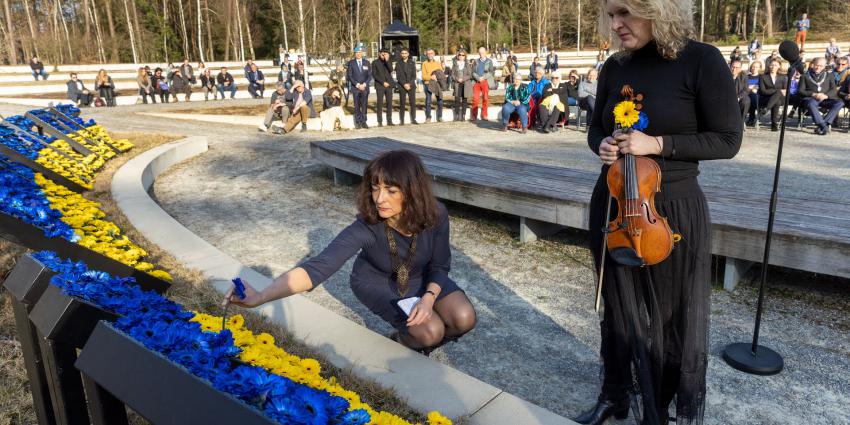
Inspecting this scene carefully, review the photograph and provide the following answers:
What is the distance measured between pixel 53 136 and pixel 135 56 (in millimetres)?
36057

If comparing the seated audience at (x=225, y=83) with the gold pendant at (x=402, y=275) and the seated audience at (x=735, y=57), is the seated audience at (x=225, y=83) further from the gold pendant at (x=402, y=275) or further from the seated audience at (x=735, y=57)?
the gold pendant at (x=402, y=275)

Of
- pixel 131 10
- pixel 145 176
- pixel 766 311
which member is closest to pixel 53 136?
pixel 145 176

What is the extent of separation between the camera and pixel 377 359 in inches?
113

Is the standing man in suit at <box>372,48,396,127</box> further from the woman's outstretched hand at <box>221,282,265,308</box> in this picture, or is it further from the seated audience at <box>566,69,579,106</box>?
the woman's outstretched hand at <box>221,282,265,308</box>

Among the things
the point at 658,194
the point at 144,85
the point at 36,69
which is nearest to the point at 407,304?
the point at 658,194

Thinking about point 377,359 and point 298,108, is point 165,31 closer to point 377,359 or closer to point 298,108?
point 298,108

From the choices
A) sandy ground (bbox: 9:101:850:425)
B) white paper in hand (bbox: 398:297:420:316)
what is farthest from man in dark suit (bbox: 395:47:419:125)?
white paper in hand (bbox: 398:297:420:316)

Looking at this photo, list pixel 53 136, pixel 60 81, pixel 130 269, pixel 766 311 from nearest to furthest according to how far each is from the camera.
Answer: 1. pixel 130 269
2. pixel 766 311
3. pixel 53 136
4. pixel 60 81

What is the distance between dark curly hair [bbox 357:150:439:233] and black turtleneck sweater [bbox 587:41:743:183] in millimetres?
1044

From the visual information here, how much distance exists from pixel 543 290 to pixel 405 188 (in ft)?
6.14

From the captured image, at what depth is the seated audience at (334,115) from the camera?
13508mm

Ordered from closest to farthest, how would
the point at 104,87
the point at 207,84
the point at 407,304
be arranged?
the point at 407,304, the point at 104,87, the point at 207,84

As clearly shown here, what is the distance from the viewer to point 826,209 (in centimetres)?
418

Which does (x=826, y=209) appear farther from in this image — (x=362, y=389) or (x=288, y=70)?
(x=288, y=70)
